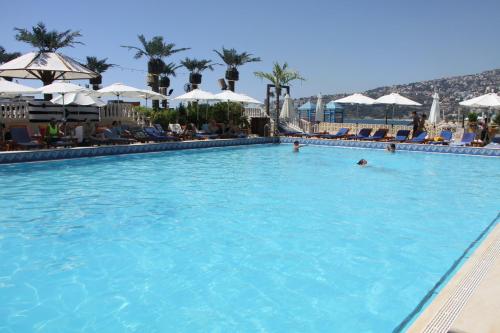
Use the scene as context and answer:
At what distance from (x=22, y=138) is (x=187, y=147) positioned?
6446mm

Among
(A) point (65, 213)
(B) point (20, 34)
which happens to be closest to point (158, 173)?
(A) point (65, 213)

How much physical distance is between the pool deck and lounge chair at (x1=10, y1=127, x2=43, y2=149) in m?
12.4

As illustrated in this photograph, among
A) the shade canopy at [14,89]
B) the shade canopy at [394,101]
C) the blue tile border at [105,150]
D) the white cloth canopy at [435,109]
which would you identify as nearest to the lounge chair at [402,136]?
the shade canopy at [394,101]

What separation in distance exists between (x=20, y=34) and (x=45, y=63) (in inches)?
619

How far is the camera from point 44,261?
505 centimetres

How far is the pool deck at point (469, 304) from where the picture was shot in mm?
2703

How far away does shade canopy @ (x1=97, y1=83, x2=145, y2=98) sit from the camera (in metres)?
17.6

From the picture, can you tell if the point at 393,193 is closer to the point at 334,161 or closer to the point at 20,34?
the point at 334,161

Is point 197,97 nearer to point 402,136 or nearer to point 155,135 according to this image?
point 155,135

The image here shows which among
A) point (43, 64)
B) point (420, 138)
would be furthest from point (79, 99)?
point (420, 138)

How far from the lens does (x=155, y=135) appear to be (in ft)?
57.0

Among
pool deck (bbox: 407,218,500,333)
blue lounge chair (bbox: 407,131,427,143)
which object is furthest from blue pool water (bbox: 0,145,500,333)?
blue lounge chair (bbox: 407,131,427,143)

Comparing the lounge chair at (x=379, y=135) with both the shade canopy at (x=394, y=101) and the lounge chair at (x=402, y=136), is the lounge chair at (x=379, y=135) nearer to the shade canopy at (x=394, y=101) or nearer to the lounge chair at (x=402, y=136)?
the lounge chair at (x=402, y=136)

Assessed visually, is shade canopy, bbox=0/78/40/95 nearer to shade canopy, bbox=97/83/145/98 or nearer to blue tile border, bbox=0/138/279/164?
blue tile border, bbox=0/138/279/164
